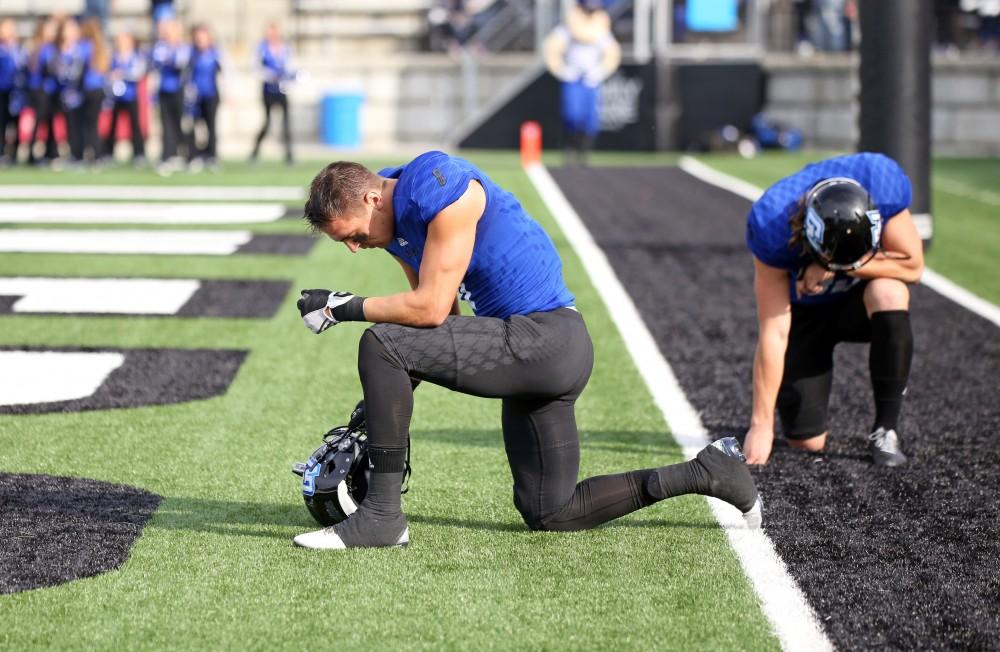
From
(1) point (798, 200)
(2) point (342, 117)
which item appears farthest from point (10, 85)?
(1) point (798, 200)

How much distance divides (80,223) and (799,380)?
8.58m

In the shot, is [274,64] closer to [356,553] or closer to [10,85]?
[10,85]

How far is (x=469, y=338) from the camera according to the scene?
13.9 ft

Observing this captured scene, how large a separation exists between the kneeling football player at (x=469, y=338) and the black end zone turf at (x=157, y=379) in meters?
2.28

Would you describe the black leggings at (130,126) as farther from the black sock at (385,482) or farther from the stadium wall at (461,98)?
the black sock at (385,482)

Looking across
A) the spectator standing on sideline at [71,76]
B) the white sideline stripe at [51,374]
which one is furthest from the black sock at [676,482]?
the spectator standing on sideline at [71,76]

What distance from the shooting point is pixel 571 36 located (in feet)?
65.5

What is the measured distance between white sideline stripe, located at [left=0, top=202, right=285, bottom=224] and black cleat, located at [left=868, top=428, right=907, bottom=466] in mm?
8610

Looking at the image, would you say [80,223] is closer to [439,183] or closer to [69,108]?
[69,108]

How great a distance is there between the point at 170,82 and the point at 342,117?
5.66 metres

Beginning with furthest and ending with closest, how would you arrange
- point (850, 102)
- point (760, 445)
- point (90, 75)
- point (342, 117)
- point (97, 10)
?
1. point (97, 10)
2. point (342, 117)
3. point (850, 102)
4. point (90, 75)
5. point (760, 445)

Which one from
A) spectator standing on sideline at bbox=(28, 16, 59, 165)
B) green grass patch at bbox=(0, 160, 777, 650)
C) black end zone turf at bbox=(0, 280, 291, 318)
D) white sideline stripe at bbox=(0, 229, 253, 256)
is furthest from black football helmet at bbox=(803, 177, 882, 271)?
spectator standing on sideline at bbox=(28, 16, 59, 165)

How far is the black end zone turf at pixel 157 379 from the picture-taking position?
6.38 m

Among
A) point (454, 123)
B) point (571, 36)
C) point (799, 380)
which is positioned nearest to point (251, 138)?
point (454, 123)
